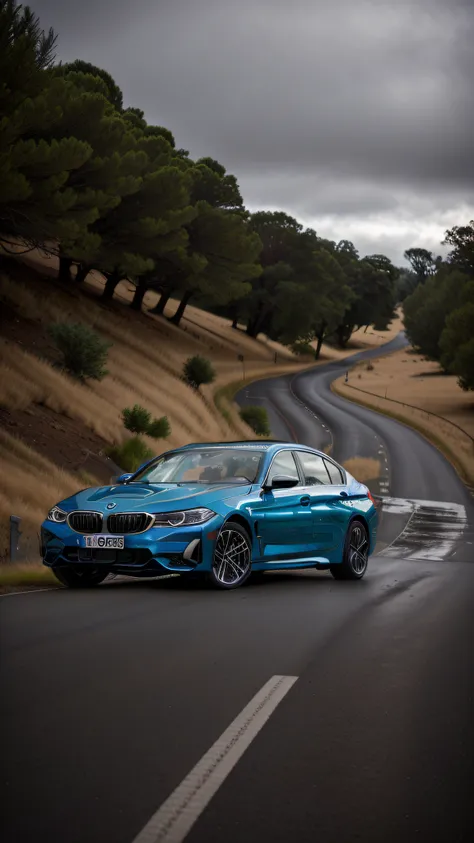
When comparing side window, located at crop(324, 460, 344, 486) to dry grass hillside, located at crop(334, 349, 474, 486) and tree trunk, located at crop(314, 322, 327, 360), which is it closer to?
dry grass hillside, located at crop(334, 349, 474, 486)

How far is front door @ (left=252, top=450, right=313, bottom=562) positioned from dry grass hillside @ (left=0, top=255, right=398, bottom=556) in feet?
16.0

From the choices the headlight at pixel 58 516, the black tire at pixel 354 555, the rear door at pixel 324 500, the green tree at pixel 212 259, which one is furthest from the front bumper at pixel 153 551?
the green tree at pixel 212 259

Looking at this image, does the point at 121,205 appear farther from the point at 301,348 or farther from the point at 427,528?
the point at 301,348

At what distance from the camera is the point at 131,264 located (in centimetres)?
5141

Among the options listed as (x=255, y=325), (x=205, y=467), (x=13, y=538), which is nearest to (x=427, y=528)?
(x=13, y=538)

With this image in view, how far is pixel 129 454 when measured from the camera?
26.2 metres

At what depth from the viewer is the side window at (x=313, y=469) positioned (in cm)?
1362

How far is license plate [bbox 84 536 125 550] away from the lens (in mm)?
11195

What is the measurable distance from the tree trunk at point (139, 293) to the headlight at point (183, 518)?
59797 millimetres

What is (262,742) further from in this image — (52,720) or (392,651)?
(392,651)

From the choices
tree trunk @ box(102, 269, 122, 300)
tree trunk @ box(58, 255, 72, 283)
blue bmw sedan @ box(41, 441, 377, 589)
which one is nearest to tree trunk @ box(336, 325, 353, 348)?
tree trunk @ box(102, 269, 122, 300)

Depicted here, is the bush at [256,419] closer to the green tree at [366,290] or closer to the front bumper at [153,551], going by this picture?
the front bumper at [153,551]

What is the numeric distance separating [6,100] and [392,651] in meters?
22.7

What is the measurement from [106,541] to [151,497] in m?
0.69
